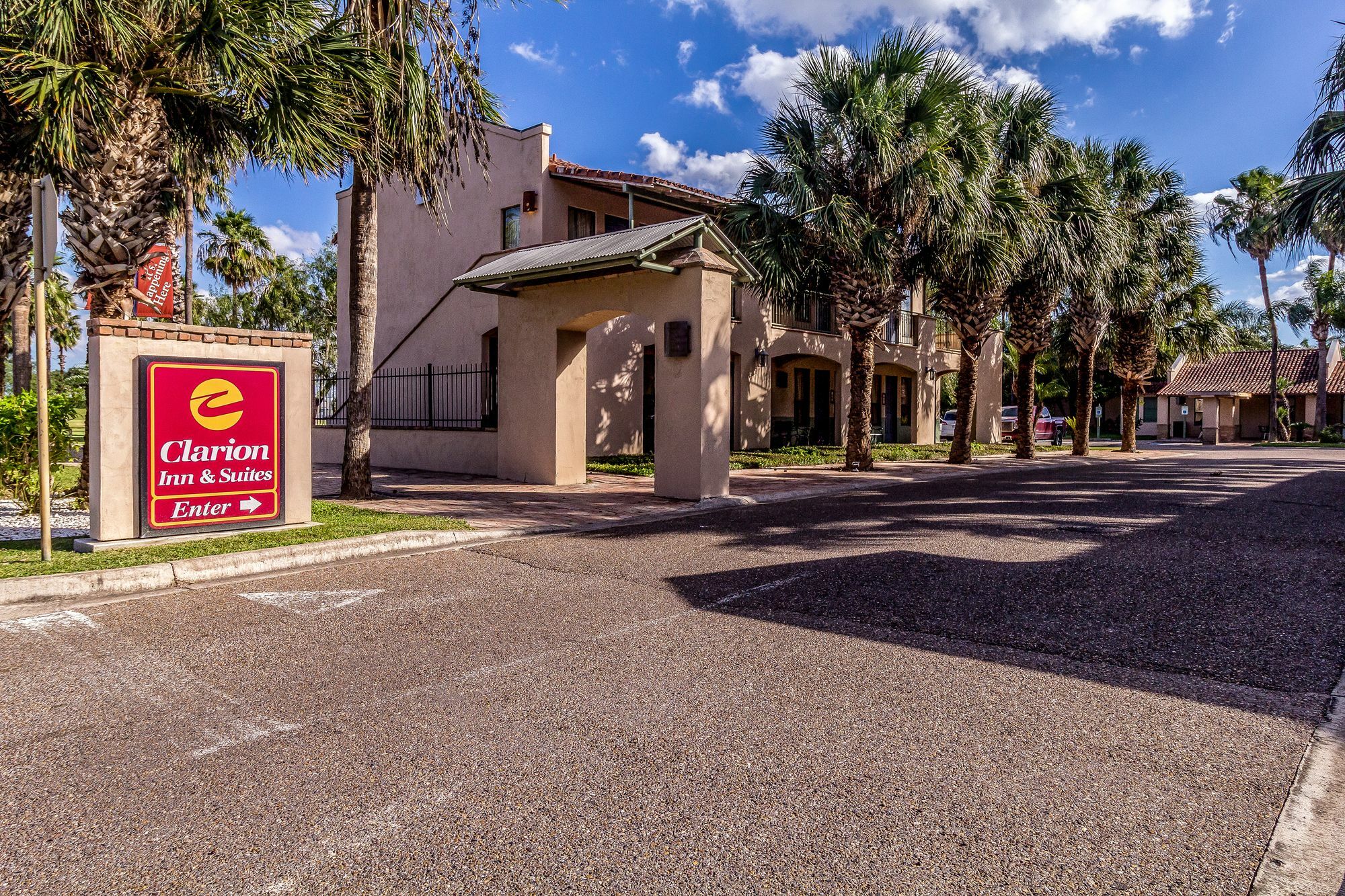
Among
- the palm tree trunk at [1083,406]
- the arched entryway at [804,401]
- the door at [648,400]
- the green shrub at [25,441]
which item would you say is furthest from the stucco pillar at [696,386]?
the palm tree trunk at [1083,406]

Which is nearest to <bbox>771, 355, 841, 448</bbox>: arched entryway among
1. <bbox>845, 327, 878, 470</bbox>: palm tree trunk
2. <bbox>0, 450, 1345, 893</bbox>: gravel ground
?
<bbox>845, 327, 878, 470</bbox>: palm tree trunk

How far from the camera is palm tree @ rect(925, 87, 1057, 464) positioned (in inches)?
689

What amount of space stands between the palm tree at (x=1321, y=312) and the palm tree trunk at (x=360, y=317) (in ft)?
147

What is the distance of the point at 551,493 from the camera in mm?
13703

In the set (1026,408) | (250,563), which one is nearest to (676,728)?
(250,563)

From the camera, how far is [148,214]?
991 centimetres

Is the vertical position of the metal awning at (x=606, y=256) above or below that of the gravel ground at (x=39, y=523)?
above

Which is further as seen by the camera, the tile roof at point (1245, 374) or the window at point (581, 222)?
the tile roof at point (1245, 374)

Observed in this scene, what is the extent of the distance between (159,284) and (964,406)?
56.8 feet

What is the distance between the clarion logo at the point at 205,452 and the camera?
798 cm

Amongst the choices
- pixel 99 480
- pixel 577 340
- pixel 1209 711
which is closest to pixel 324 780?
pixel 1209 711

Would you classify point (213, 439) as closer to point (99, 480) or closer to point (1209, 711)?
point (99, 480)

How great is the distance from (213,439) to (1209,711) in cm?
836

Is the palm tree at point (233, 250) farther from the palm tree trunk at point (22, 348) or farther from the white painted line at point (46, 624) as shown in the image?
the white painted line at point (46, 624)
